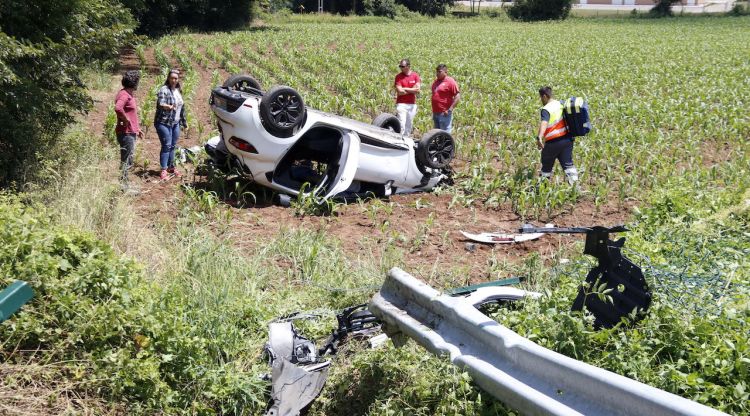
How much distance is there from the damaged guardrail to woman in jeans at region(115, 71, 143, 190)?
5897 mm

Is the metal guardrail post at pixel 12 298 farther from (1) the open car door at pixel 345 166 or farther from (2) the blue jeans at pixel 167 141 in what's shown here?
(2) the blue jeans at pixel 167 141

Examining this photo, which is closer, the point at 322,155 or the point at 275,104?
the point at 275,104

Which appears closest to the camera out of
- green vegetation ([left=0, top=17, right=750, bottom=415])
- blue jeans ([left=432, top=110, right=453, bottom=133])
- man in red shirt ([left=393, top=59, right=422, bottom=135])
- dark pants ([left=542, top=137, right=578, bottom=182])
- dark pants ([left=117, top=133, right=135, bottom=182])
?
green vegetation ([left=0, top=17, right=750, bottom=415])

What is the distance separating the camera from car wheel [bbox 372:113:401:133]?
1137 cm

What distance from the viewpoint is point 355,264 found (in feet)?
23.9

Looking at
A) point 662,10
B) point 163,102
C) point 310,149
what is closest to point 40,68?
Answer: point 163,102

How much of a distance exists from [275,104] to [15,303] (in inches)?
234

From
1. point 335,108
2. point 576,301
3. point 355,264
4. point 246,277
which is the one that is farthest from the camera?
point 335,108

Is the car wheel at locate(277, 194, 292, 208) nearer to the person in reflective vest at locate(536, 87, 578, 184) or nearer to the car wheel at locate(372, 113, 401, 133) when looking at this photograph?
the car wheel at locate(372, 113, 401, 133)

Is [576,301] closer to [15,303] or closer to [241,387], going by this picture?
[241,387]

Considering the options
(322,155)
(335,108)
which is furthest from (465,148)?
(335,108)

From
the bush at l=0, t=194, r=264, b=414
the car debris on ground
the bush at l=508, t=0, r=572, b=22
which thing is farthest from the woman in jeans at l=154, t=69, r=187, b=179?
the bush at l=508, t=0, r=572, b=22

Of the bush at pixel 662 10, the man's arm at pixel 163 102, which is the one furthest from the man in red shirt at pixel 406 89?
the bush at pixel 662 10

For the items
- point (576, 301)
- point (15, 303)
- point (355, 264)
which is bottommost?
point (355, 264)
